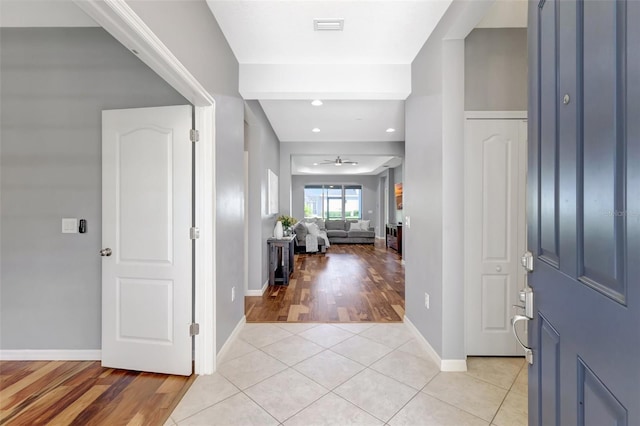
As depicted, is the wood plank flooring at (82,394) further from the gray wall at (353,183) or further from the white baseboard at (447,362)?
the gray wall at (353,183)

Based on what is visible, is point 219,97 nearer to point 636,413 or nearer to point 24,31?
point 24,31

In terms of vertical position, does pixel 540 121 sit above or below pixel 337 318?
above

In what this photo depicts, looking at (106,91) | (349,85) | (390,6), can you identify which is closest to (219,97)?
(106,91)

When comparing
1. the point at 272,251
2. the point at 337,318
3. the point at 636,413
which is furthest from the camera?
the point at 272,251

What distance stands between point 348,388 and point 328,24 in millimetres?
2662

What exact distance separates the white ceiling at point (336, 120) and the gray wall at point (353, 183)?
5903mm

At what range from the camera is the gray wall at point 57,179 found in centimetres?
230

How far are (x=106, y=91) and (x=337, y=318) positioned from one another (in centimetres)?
300

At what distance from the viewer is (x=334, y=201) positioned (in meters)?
12.2

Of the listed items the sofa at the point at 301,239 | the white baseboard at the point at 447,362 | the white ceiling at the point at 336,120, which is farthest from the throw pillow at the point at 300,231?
the white baseboard at the point at 447,362

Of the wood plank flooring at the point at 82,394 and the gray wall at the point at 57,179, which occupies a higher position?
the gray wall at the point at 57,179

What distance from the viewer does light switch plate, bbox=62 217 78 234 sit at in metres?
2.32

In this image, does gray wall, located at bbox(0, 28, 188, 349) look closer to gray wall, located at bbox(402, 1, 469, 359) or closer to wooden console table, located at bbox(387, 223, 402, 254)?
gray wall, located at bbox(402, 1, 469, 359)

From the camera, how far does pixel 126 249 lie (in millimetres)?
2162
